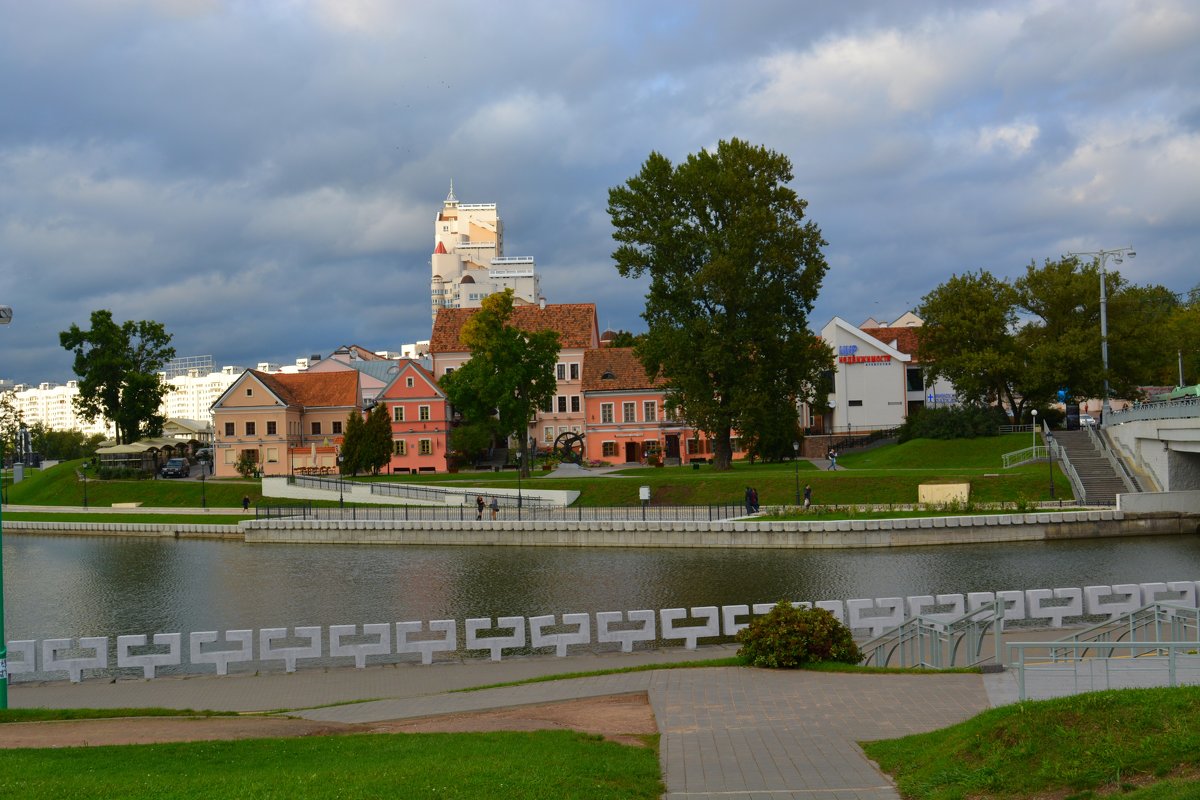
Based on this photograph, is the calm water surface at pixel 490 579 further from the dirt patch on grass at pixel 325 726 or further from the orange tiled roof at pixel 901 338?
the orange tiled roof at pixel 901 338

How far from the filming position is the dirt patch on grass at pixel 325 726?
1420 centimetres

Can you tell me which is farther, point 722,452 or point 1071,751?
point 722,452

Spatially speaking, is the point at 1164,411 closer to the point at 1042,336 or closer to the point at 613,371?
the point at 1042,336

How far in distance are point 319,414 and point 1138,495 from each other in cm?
6117

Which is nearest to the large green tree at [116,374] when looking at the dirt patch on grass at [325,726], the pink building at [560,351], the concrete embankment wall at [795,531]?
the pink building at [560,351]

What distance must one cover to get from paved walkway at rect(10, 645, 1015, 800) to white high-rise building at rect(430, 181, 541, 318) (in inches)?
5895

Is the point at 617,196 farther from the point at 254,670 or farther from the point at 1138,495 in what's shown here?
the point at 254,670

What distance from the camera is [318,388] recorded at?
284 feet

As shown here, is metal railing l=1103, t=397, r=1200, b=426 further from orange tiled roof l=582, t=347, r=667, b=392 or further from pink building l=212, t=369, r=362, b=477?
pink building l=212, t=369, r=362, b=477

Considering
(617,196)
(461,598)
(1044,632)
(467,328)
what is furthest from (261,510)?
(1044,632)

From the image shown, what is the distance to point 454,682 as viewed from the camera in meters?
21.4

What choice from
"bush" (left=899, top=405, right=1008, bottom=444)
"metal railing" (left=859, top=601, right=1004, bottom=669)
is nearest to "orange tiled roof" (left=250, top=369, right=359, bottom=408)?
"bush" (left=899, top=405, right=1008, bottom=444)

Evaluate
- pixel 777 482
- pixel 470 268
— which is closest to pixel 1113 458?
pixel 777 482

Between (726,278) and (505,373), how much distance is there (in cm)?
1793
